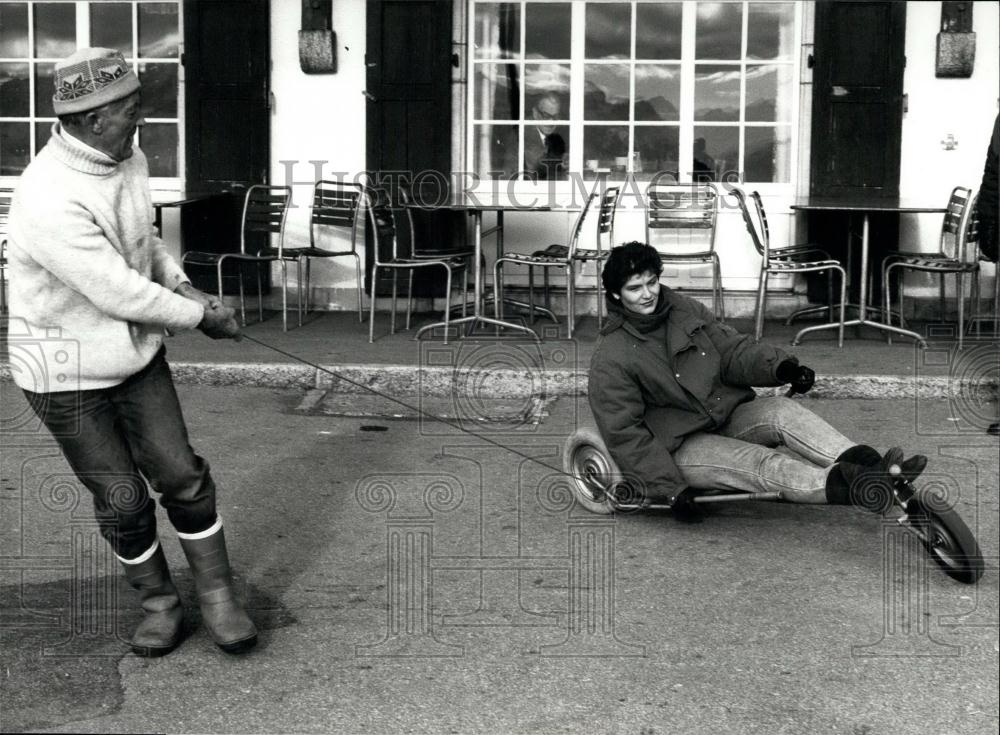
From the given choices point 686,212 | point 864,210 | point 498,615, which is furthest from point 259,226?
point 498,615

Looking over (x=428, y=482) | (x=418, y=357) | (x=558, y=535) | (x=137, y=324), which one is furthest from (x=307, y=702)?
(x=418, y=357)

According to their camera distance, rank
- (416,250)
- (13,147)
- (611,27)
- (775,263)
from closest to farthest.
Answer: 1. (775,263)
2. (416,250)
3. (611,27)
4. (13,147)

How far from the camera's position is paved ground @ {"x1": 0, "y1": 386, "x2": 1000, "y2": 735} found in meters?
4.16

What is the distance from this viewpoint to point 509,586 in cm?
523

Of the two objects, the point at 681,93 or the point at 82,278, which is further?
the point at 681,93

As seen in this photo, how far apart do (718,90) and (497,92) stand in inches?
57.5

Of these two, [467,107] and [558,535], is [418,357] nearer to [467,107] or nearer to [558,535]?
[467,107]

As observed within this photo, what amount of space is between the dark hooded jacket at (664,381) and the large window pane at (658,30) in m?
5.01

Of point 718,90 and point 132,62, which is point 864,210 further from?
point 132,62

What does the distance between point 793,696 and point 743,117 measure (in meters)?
6.84

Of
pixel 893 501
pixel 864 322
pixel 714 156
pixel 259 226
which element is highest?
pixel 714 156

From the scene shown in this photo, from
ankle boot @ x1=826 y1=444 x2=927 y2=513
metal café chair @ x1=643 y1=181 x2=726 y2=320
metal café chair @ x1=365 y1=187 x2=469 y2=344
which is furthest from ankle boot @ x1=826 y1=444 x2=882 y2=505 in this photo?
metal café chair @ x1=643 y1=181 x2=726 y2=320

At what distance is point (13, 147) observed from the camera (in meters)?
11.2

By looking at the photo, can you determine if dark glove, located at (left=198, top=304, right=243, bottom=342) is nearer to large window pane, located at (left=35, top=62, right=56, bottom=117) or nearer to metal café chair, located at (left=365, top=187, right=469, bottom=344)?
metal café chair, located at (left=365, top=187, right=469, bottom=344)
